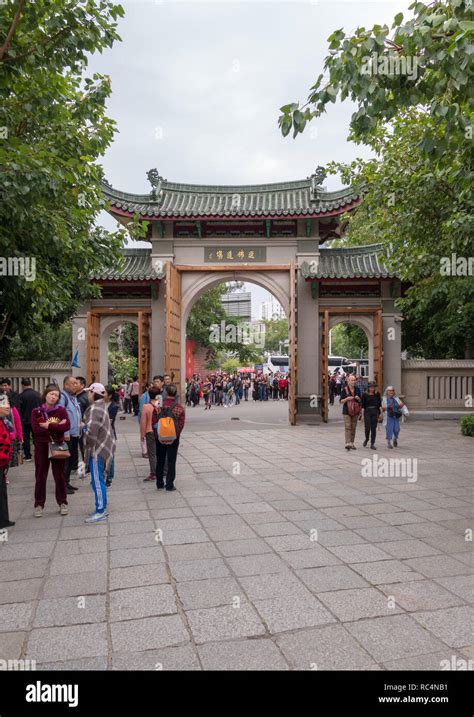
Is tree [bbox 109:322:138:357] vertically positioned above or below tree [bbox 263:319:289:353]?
below

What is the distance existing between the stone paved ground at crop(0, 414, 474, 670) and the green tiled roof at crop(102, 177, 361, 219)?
10909mm

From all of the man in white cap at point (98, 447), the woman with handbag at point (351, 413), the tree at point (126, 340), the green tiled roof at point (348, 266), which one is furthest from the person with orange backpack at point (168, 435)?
the tree at point (126, 340)

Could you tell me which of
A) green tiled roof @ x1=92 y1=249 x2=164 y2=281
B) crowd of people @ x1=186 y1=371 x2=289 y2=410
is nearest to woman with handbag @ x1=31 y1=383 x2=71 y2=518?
green tiled roof @ x1=92 y1=249 x2=164 y2=281

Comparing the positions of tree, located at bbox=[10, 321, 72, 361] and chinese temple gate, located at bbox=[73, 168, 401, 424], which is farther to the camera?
A: tree, located at bbox=[10, 321, 72, 361]

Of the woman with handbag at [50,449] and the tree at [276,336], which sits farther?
the tree at [276,336]

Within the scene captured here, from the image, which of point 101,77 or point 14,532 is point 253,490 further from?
point 101,77

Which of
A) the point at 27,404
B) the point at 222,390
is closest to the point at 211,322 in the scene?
the point at 222,390

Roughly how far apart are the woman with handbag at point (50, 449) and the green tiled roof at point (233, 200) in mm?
11664

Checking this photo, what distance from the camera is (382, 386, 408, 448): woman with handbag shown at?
11.1 m

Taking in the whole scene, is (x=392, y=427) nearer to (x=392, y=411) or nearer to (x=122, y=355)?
(x=392, y=411)

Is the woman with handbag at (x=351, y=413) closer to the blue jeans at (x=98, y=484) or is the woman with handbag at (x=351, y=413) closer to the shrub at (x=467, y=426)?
the shrub at (x=467, y=426)

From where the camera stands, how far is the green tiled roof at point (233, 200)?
16.7m

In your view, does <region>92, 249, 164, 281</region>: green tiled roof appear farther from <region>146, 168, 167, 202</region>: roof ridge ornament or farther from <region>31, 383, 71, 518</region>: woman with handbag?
<region>31, 383, 71, 518</region>: woman with handbag

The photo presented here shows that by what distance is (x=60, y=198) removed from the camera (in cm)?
744
